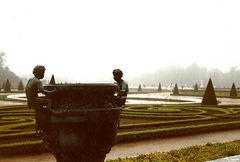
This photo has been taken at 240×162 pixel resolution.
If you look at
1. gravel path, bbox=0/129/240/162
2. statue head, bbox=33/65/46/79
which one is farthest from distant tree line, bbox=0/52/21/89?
statue head, bbox=33/65/46/79

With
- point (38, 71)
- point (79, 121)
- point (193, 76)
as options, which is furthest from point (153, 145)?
point (193, 76)

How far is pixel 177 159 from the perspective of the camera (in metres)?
8.92

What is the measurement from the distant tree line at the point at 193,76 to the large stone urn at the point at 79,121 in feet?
383

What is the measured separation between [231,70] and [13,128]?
12742 centimetres

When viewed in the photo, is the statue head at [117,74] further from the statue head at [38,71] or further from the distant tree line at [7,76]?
the distant tree line at [7,76]

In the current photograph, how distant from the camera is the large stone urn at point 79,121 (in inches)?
170

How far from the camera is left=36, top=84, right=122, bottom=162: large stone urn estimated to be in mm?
4320

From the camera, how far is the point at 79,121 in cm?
428

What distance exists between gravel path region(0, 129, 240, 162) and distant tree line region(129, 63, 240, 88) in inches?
4223

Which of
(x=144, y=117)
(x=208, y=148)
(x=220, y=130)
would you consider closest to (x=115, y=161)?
(x=208, y=148)

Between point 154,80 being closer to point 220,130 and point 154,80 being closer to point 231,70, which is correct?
point 231,70

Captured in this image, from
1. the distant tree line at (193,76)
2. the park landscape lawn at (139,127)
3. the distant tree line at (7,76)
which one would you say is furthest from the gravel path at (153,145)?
the distant tree line at (193,76)

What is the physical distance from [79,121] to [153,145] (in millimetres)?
7532

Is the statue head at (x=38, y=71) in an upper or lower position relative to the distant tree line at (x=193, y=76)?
lower
